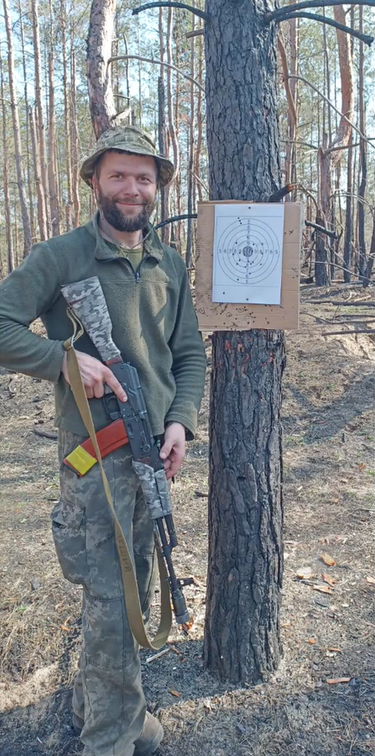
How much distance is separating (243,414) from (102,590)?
0.84m

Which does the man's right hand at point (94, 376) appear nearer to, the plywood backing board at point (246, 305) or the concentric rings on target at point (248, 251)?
the plywood backing board at point (246, 305)

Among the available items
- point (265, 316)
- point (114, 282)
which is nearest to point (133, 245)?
point (114, 282)

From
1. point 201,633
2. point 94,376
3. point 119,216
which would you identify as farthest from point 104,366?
point 201,633

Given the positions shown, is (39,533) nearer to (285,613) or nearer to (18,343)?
(285,613)

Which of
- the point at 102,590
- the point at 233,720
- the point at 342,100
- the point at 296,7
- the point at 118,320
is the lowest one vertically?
the point at 233,720

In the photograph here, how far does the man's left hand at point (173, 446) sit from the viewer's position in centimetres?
215

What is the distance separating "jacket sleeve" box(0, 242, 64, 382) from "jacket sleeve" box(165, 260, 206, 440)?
1.74 ft

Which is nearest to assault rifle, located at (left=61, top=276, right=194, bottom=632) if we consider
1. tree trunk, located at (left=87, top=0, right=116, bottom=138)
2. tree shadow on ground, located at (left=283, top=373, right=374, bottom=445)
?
tree shadow on ground, located at (left=283, top=373, right=374, bottom=445)

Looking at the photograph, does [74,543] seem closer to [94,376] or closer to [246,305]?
[94,376]

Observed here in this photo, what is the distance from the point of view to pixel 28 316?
6.34 feet

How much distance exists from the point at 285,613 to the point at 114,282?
6.18 ft

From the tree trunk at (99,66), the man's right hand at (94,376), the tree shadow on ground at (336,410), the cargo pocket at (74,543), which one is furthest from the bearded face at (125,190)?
the tree trunk at (99,66)

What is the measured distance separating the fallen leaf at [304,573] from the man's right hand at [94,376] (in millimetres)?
1845

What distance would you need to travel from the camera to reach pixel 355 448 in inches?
209
